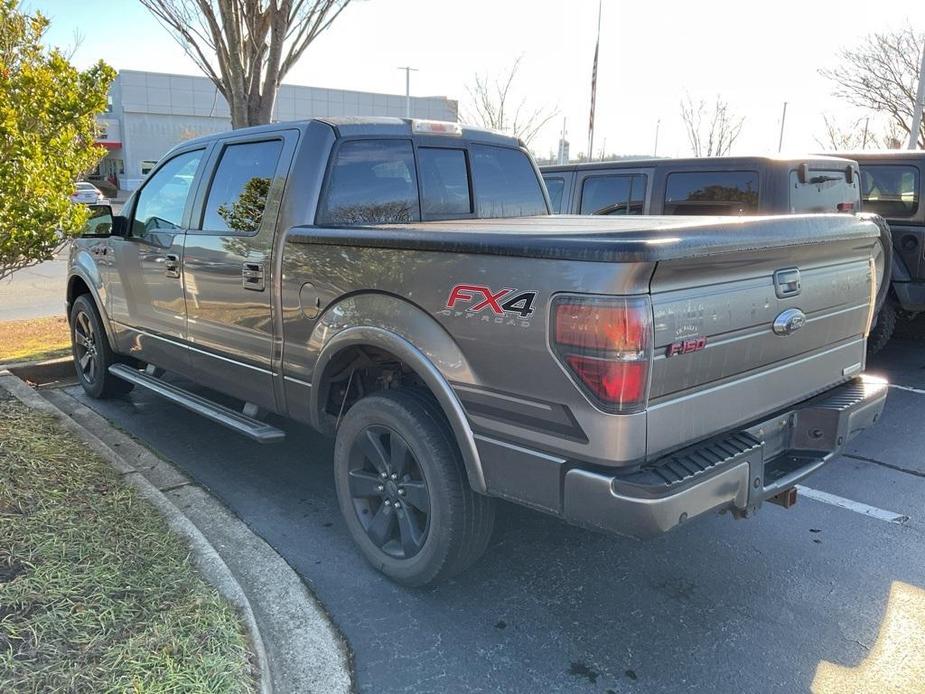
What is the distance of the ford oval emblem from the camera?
9.65ft

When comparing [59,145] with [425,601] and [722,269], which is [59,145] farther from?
[722,269]

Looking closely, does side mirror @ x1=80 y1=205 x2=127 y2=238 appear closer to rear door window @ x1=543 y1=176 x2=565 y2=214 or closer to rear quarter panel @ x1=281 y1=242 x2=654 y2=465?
rear quarter panel @ x1=281 y1=242 x2=654 y2=465

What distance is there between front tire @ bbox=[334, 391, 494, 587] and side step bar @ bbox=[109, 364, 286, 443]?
0.58 metres

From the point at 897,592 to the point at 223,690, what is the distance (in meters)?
2.90

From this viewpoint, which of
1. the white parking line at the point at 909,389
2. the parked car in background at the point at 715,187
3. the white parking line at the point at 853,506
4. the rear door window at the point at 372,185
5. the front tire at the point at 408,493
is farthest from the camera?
the white parking line at the point at 909,389

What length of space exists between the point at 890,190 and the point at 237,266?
6.59 metres

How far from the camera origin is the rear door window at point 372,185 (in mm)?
3826

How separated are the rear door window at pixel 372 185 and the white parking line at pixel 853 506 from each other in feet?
8.75

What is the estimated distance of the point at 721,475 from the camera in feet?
8.56

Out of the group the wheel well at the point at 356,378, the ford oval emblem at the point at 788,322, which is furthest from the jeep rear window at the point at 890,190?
the wheel well at the point at 356,378

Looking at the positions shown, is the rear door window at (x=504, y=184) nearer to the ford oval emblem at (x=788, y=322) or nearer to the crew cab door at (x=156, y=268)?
the crew cab door at (x=156, y=268)

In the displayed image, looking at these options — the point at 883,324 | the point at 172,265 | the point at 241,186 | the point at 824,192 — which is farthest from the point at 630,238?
the point at 883,324

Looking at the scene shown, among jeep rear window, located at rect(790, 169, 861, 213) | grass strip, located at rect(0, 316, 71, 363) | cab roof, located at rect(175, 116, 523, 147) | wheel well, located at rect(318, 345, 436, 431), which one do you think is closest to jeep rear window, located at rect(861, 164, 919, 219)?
jeep rear window, located at rect(790, 169, 861, 213)

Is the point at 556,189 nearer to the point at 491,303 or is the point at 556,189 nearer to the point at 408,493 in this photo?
the point at 408,493
